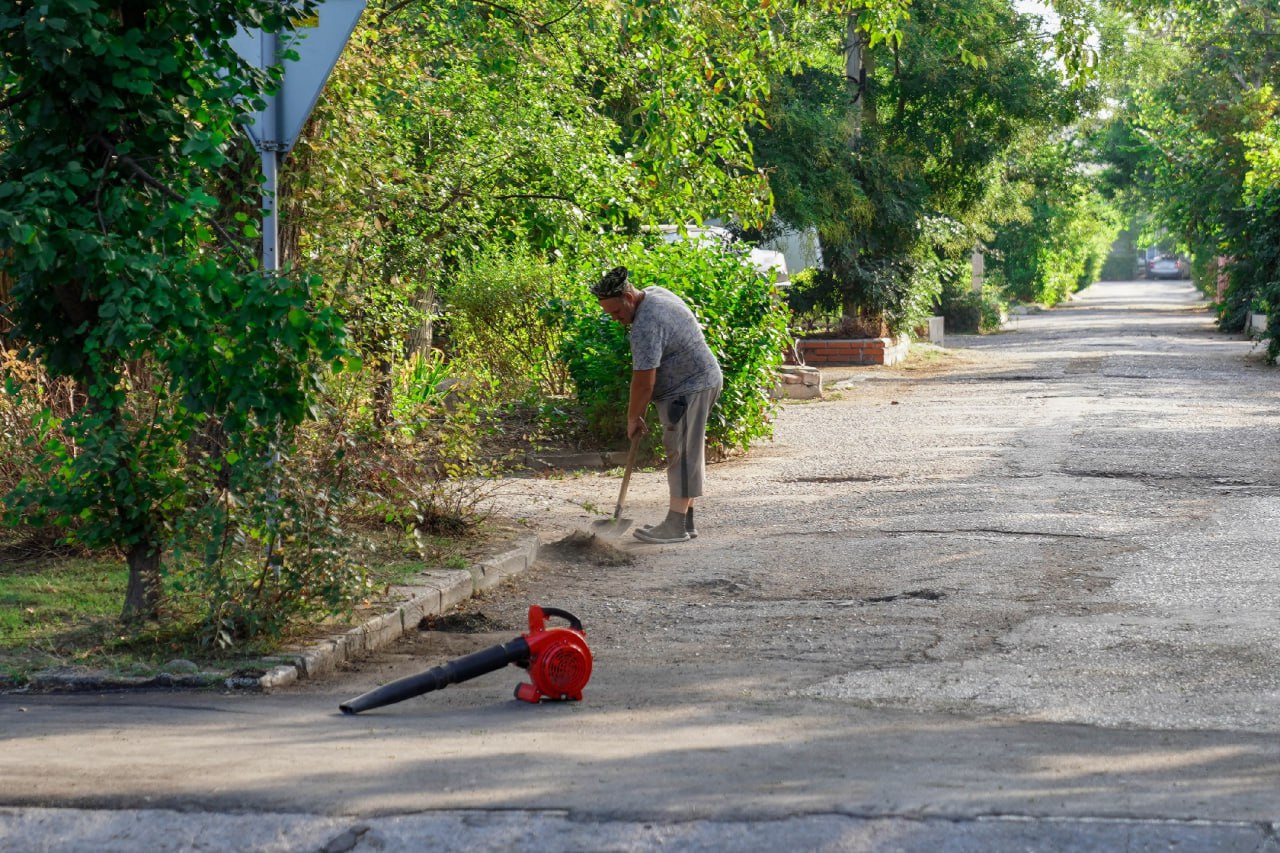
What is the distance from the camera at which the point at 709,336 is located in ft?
43.3

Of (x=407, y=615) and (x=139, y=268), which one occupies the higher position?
(x=139, y=268)

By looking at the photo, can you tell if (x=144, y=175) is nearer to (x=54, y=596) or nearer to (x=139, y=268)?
(x=139, y=268)

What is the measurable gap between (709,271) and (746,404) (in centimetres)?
129

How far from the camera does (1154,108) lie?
40.8m

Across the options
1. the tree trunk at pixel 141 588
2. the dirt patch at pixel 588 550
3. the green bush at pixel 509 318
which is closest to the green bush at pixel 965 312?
the green bush at pixel 509 318

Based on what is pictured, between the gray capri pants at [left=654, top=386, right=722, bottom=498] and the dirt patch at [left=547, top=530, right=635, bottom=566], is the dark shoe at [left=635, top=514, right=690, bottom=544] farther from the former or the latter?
the dirt patch at [left=547, top=530, right=635, bottom=566]

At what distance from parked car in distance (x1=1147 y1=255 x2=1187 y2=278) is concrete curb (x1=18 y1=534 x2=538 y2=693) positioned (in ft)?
405

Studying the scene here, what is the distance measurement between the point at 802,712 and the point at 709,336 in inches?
315

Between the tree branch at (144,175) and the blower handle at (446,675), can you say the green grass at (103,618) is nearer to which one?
the blower handle at (446,675)

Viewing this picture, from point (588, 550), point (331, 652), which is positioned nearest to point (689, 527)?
point (588, 550)

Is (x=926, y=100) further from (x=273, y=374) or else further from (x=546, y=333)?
(x=273, y=374)

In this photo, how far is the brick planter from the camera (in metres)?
27.4

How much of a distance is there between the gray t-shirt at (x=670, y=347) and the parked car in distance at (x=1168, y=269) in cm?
12117

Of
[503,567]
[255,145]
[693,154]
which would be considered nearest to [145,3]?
[255,145]
